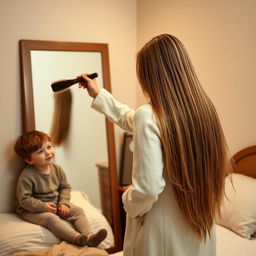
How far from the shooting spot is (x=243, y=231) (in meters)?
1.70

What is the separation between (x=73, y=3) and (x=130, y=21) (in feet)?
1.66

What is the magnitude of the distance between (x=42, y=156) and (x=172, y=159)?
3.77 ft

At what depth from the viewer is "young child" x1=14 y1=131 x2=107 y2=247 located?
1.90 metres

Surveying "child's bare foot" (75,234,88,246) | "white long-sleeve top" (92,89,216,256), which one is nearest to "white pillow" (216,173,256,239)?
"white long-sleeve top" (92,89,216,256)

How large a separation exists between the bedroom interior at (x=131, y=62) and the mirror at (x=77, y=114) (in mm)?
16

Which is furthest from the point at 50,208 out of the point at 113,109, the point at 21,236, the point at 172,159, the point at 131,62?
the point at 131,62

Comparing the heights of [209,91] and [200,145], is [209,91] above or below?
above

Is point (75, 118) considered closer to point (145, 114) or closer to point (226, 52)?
point (226, 52)

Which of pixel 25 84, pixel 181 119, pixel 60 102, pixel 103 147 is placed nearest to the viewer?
pixel 181 119

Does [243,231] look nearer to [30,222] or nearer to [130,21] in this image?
[30,222]

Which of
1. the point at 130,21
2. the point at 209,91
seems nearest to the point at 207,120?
the point at 209,91

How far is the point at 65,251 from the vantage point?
171 cm

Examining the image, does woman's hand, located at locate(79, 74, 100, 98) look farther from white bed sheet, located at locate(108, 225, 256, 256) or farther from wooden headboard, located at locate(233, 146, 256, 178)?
wooden headboard, located at locate(233, 146, 256, 178)

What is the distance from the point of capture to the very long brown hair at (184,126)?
1080 millimetres
